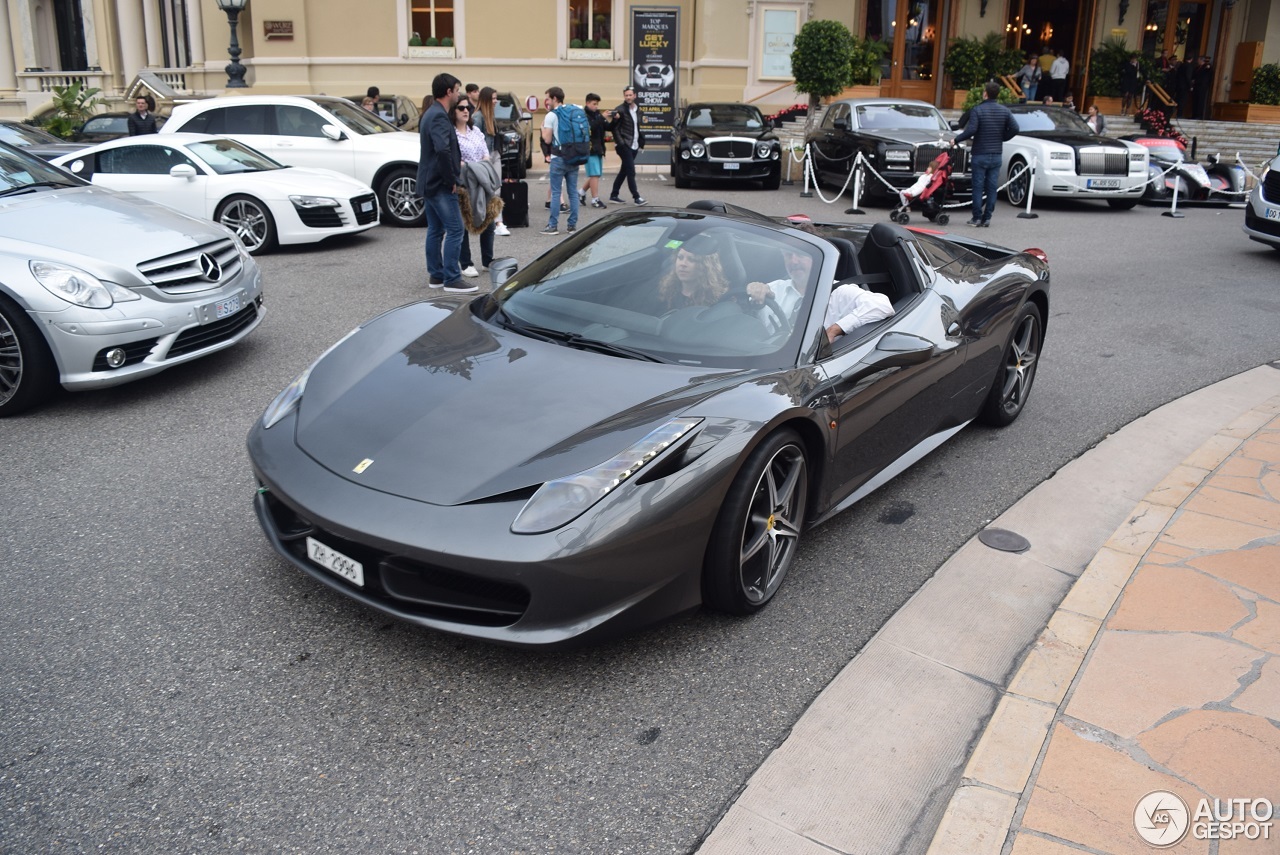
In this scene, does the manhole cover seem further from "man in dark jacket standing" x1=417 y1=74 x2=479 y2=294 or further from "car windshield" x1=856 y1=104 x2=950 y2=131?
"car windshield" x1=856 y1=104 x2=950 y2=131

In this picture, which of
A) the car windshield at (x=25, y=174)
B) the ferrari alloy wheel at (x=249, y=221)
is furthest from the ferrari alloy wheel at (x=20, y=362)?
the ferrari alloy wheel at (x=249, y=221)

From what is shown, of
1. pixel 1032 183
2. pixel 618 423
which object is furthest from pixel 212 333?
pixel 1032 183

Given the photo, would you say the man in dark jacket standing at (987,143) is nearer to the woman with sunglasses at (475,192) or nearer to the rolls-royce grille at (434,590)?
the woman with sunglasses at (475,192)

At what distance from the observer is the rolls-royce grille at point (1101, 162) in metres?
16.0

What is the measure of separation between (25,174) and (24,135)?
11084mm

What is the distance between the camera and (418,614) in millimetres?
3203

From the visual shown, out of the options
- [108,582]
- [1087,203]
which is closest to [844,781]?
Answer: [108,582]

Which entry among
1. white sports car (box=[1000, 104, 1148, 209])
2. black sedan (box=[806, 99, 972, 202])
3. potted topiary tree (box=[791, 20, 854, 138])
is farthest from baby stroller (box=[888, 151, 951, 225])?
potted topiary tree (box=[791, 20, 854, 138])

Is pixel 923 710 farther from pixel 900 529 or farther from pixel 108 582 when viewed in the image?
pixel 108 582

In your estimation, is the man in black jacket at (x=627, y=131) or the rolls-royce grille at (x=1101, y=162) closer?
the man in black jacket at (x=627, y=131)

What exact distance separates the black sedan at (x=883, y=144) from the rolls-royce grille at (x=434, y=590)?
44.8 ft

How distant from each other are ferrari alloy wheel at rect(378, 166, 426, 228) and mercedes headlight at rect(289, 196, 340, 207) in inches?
84.1

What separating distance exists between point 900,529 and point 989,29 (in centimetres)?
2674

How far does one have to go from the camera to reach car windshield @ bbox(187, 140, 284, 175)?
11.0m
